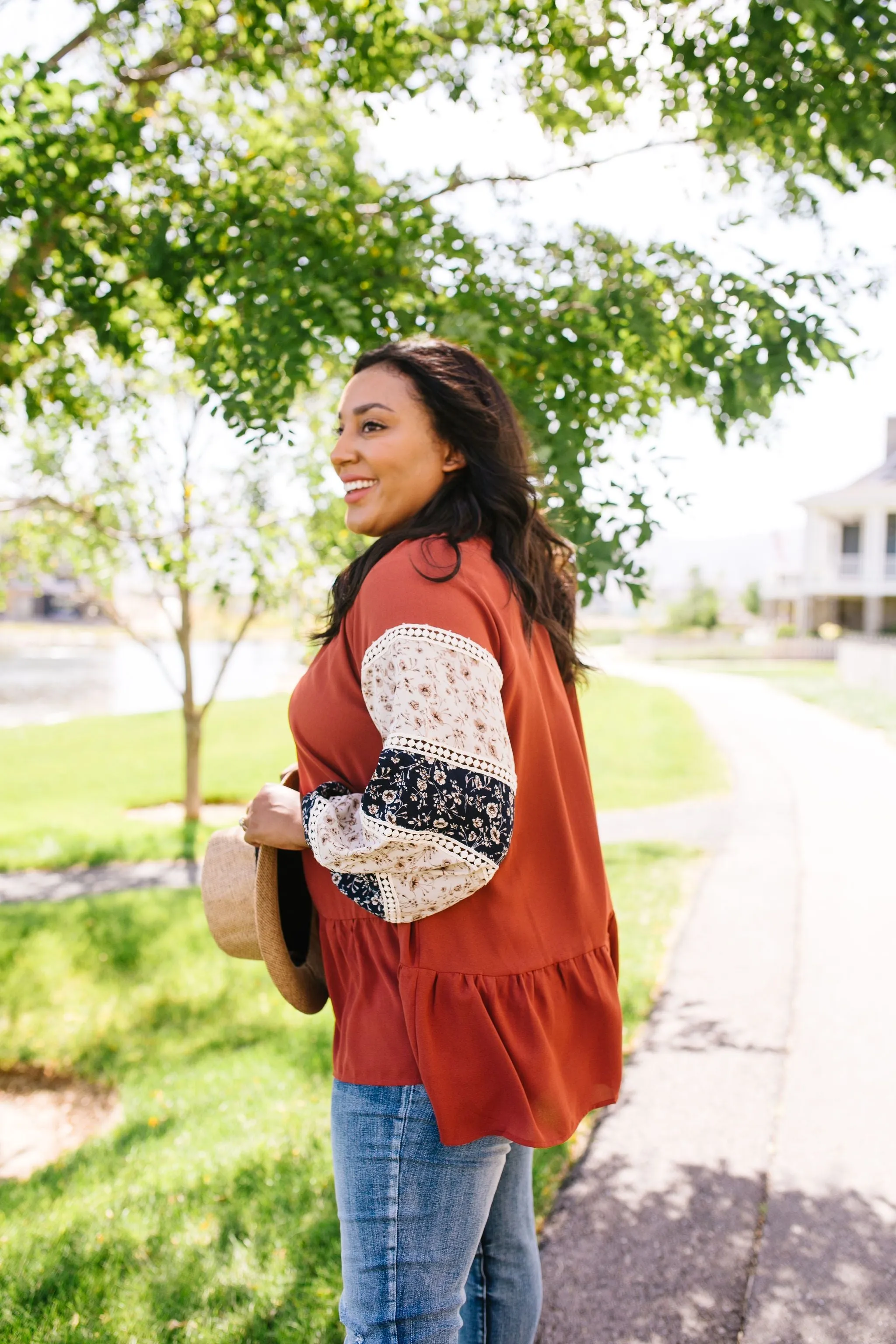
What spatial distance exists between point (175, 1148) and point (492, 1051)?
2.76 m

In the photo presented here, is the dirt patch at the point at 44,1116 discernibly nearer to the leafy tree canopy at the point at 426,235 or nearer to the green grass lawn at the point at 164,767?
the leafy tree canopy at the point at 426,235

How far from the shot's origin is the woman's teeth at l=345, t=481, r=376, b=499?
1.84 meters

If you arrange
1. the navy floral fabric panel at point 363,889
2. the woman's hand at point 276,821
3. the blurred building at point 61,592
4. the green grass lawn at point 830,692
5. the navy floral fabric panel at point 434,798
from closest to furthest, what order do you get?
the navy floral fabric panel at point 434,798 < the navy floral fabric panel at point 363,889 < the woman's hand at point 276,821 < the blurred building at point 61,592 < the green grass lawn at point 830,692

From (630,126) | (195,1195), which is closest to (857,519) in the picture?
(630,126)

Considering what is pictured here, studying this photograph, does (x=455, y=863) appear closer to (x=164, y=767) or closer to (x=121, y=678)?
(x=164, y=767)

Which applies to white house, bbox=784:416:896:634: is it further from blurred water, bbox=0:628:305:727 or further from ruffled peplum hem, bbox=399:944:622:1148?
ruffled peplum hem, bbox=399:944:622:1148

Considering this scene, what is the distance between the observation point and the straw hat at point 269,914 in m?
1.80

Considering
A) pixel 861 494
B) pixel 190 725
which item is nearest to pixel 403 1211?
pixel 190 725

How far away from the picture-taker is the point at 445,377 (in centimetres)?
185

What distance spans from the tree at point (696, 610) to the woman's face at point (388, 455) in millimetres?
51888

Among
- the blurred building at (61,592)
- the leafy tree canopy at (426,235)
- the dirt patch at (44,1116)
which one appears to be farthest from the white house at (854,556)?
the dirt patch at (44,1116)

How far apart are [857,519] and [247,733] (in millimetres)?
28694

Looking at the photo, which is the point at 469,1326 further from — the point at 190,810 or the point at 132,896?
the point at 190,810

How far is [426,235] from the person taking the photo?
4105 mm
